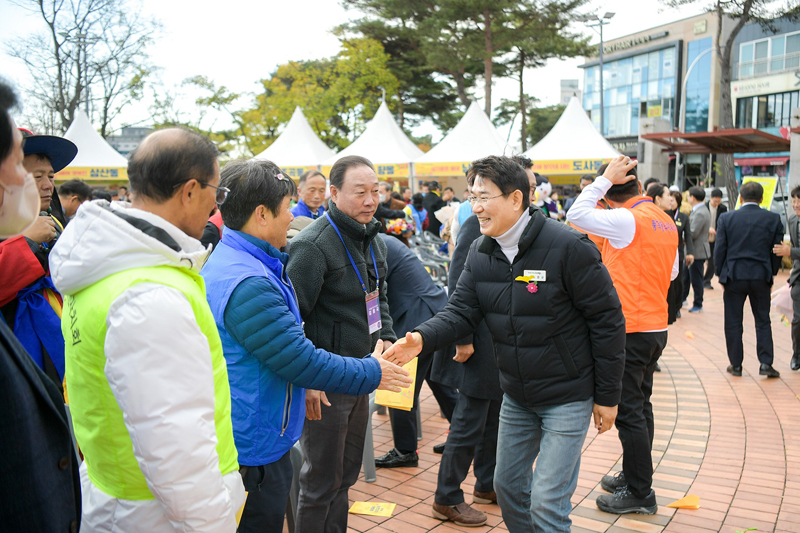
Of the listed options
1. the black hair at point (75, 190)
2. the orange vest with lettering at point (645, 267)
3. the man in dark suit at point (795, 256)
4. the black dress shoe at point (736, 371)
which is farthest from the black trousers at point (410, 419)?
the man in dark suit at point (795, 256)

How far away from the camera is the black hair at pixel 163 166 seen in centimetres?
161

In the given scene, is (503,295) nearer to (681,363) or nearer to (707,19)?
(681,363)

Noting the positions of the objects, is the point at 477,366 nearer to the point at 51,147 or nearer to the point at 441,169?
the point at 51,147

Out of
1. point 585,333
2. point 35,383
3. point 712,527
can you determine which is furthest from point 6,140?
point 712,527

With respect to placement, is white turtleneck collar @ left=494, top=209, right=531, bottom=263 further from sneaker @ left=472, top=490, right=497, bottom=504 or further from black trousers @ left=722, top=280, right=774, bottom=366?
black trousers @ left=722, top=280, right=774, bottom=366

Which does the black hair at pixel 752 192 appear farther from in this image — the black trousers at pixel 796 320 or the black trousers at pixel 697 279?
the black trousers at pixel 697 279

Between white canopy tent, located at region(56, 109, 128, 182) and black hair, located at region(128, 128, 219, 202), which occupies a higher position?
white canopy tent, located at region(56, 109, 128, 182)

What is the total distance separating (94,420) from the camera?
60.5 inches

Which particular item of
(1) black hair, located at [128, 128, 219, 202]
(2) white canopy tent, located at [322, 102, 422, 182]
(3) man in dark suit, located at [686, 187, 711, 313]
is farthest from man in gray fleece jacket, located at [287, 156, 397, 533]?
(2) white canopy tent, located at [322, 102, 422, 182]

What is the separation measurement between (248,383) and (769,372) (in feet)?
20.5

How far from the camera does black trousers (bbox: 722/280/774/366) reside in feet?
21.4

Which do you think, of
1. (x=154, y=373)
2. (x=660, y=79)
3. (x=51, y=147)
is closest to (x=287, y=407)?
(x=154, y=373)

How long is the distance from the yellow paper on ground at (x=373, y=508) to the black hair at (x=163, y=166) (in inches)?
107

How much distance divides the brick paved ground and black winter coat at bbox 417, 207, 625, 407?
1.28 metres
